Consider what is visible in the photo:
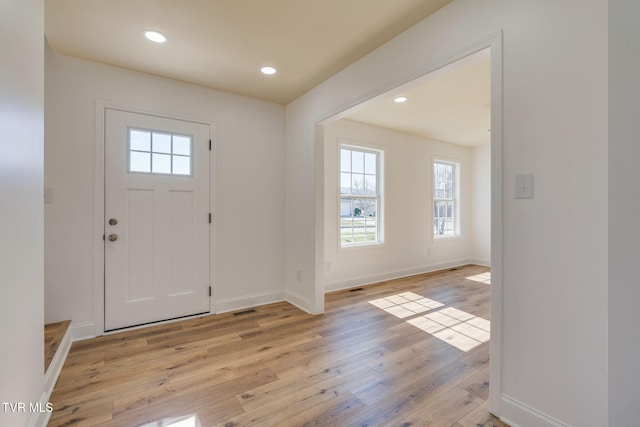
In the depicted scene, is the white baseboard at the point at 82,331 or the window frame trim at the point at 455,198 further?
the window frame trim at the point at 455,198

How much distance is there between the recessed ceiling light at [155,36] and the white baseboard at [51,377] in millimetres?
2469

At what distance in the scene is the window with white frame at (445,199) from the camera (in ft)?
19.2

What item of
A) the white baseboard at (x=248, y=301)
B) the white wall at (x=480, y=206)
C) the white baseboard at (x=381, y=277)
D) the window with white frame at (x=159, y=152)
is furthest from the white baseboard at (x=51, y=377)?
the white wall at (x=480, y=206)

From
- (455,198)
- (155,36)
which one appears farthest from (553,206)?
(455,198)

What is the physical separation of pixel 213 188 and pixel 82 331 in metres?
1.78

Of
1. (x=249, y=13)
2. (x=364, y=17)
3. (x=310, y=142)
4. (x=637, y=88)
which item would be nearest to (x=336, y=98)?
(x=310, y=142)

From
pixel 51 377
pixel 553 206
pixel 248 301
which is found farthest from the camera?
pixel 248 301

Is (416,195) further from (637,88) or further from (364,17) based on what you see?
(637,88)

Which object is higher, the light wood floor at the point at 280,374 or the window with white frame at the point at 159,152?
the window with white frame at the point at 159,152

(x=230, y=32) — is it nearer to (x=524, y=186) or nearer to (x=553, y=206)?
(x=524, y=186)

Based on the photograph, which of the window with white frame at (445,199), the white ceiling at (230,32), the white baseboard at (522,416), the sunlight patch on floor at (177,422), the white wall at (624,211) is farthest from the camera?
the window with white frame at (445,199)

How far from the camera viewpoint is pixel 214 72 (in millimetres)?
2893

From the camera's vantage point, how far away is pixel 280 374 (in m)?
2.09

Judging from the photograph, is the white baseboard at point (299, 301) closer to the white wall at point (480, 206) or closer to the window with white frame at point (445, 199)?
the window with white frame at point (445, 199)
